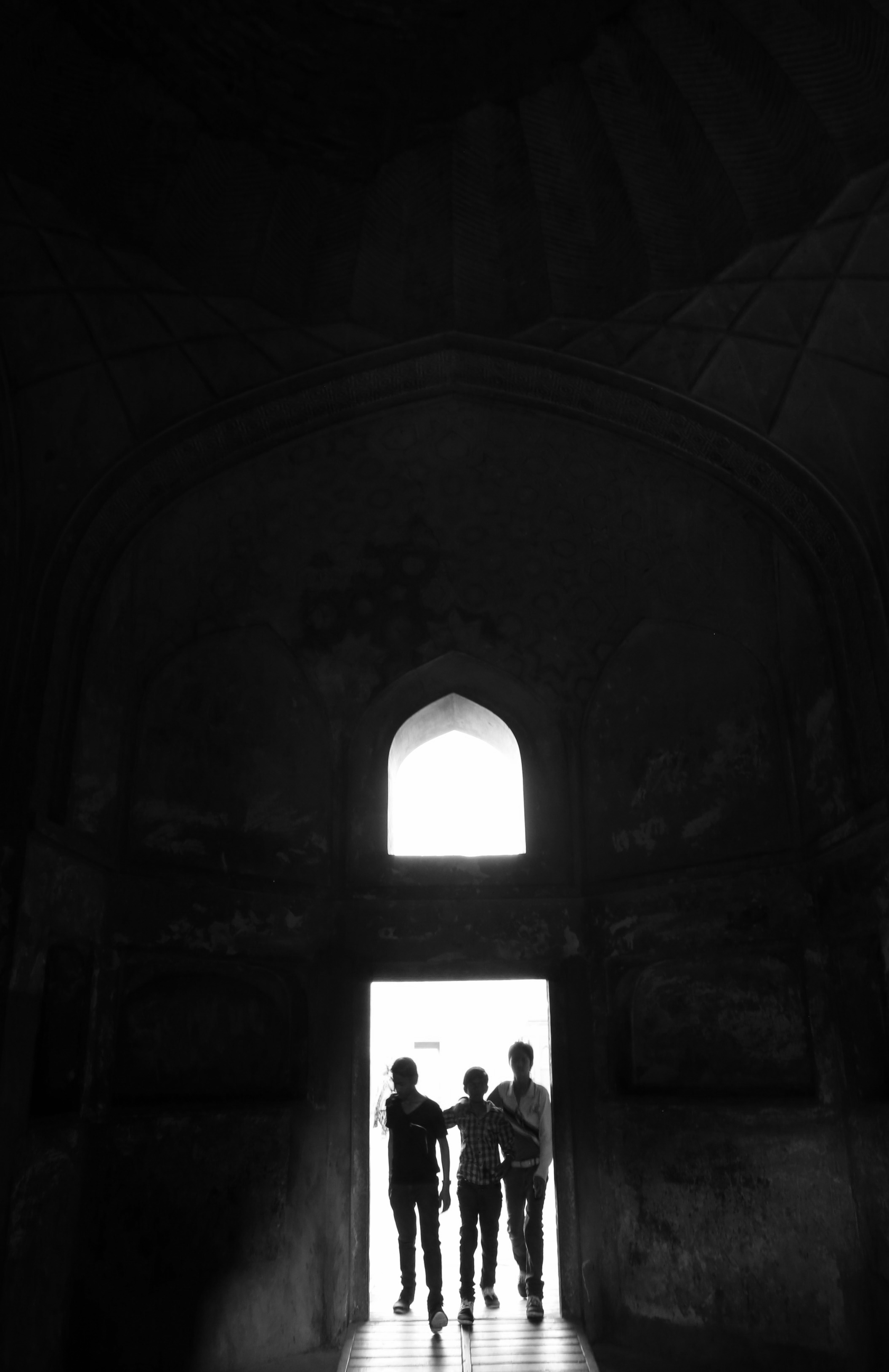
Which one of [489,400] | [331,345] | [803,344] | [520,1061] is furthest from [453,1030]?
[803,344]

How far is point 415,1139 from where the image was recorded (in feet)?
20.9

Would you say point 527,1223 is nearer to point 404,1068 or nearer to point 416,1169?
point 416,1169

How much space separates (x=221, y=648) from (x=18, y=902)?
2660mm

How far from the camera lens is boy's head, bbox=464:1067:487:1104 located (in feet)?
A: 21.6

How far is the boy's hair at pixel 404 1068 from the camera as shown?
641cm

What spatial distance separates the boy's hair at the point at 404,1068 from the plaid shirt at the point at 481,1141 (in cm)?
39

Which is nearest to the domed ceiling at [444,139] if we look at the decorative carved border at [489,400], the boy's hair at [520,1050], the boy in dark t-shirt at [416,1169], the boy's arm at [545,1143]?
the decorative carved border at [489,400]

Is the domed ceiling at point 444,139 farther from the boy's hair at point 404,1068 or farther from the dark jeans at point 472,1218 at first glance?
the dark jeans at point 472,1218

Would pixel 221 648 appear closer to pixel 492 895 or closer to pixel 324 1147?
pixel 492 895

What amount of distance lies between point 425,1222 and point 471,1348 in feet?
2.32

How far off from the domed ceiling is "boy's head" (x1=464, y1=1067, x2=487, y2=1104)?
5320mm

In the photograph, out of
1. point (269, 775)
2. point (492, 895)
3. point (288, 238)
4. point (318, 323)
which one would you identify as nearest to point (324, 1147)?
point (492, 895)

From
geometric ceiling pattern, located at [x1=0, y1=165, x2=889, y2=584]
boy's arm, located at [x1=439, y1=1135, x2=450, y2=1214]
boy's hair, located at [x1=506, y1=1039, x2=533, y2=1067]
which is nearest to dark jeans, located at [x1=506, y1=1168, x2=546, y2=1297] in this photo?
boy's arm, located at [x1=439, y1=1135, x2=450, y2=1214]

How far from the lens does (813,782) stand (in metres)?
6.98
